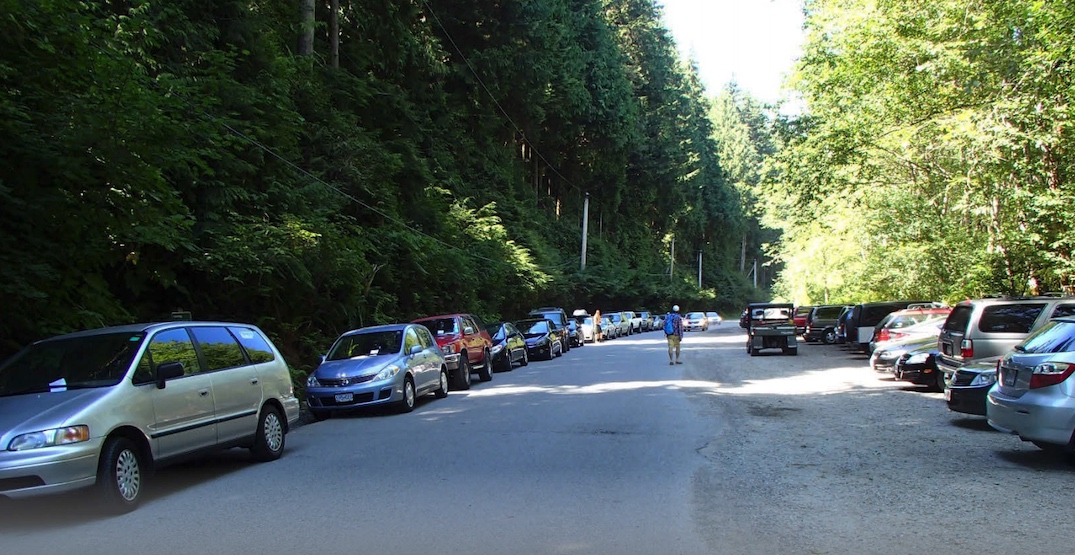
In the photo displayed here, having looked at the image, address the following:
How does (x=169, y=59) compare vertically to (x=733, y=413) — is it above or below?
above

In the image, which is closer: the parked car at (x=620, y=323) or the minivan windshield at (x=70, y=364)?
the minivan windshield at (x=70, y=364)

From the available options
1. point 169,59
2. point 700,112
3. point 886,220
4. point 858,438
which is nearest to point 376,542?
point 858,438

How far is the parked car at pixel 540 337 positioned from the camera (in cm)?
2777

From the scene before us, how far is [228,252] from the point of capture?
15.0 meters

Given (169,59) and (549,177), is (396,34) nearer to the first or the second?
(169,59)

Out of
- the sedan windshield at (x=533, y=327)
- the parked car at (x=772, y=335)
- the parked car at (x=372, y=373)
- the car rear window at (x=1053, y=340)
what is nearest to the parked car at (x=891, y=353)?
the car rear window at (x=1053, y=340)

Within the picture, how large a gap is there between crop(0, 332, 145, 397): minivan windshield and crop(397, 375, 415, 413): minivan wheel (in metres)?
6.09

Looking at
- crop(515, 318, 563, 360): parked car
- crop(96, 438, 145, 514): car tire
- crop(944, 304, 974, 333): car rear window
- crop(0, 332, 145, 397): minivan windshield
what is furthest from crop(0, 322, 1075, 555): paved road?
crop(515, 318, 563, 360): parked car

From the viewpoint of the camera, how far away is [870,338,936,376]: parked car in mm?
16469

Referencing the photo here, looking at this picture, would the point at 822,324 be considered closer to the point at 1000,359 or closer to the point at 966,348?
the point at 966,348

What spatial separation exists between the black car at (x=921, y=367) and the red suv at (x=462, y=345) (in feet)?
29.8

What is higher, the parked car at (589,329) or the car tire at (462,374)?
the parked car at (589,329)

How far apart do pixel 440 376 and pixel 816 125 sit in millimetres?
16226

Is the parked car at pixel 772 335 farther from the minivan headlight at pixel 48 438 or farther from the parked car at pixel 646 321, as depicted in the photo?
the parked car at pixel 646 321
